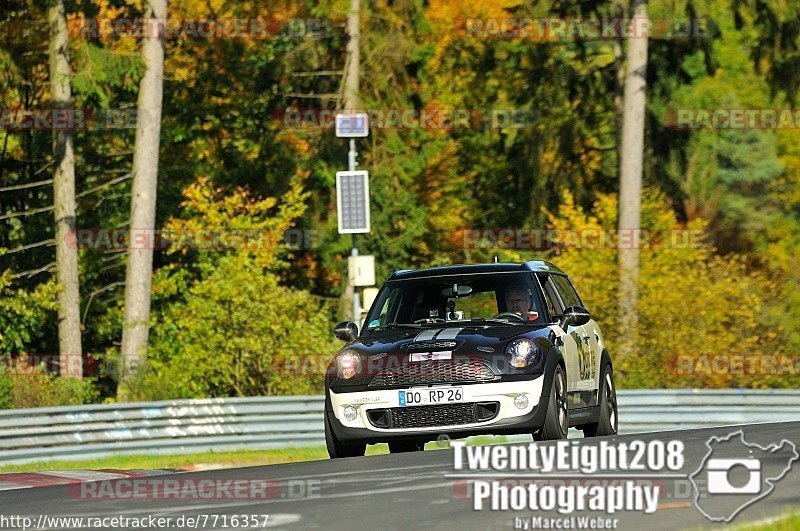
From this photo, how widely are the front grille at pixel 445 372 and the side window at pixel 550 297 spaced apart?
139 cm

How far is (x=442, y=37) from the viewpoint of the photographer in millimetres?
50250

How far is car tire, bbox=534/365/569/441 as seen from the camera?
13.9 meters

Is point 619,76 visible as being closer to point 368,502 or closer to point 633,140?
point 633,140

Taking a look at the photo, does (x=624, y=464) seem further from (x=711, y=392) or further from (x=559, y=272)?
(x=711, y=392)

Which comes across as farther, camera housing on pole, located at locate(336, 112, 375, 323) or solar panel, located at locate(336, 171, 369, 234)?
solar panel, located at locate(336, 171, 369, 234)

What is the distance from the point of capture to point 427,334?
14.2m

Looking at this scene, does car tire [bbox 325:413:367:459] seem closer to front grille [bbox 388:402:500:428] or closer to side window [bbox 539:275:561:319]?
front grille [bbox 388:402:500:428]

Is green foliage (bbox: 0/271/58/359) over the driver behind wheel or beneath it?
beneath

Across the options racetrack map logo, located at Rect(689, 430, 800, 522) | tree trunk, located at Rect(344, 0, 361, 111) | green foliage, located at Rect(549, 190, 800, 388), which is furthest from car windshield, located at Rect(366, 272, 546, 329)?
tree trunk, located at Rect(344, 0, 361, 111)

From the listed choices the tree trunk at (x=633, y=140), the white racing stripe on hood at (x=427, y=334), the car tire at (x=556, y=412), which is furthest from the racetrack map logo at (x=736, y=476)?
the tree trunk at (x=633, y=140)

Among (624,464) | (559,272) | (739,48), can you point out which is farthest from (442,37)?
→ (624,464)

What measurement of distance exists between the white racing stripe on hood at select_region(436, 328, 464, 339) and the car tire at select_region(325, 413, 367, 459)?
125 cm

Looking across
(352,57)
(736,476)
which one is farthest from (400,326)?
(352,57)

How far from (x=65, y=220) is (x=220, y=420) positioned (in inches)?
675
